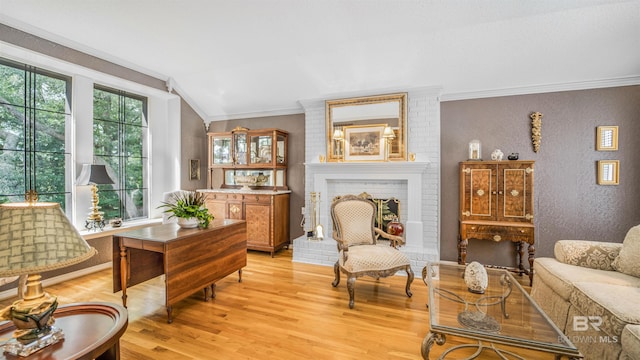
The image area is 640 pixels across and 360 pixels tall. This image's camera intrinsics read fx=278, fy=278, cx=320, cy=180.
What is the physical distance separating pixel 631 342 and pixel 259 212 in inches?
152

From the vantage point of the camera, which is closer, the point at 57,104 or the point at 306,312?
the point at 306,312

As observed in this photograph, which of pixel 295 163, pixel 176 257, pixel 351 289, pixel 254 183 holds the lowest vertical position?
pixel 351 289

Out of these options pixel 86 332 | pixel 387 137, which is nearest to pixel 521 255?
pixel 387 137

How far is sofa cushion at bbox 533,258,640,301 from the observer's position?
1.98 metres

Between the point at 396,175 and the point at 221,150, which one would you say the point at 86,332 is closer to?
the point at 396,175

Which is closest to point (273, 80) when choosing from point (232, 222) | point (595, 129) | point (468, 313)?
point (232, 222)

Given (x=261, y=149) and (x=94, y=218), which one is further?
(x=261, y=149)

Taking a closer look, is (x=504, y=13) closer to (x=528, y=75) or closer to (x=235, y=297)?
(x=528, y=75)

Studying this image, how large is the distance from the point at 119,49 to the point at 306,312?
12.5ft

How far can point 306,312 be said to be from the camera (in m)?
2.52

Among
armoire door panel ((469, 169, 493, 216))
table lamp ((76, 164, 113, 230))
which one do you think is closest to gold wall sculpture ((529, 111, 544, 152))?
armoire door panel ((469, 169, 493, 216))

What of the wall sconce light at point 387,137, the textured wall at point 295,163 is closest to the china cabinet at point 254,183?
the textured wall at point 295,163

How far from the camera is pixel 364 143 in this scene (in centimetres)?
404

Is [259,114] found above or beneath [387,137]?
above
